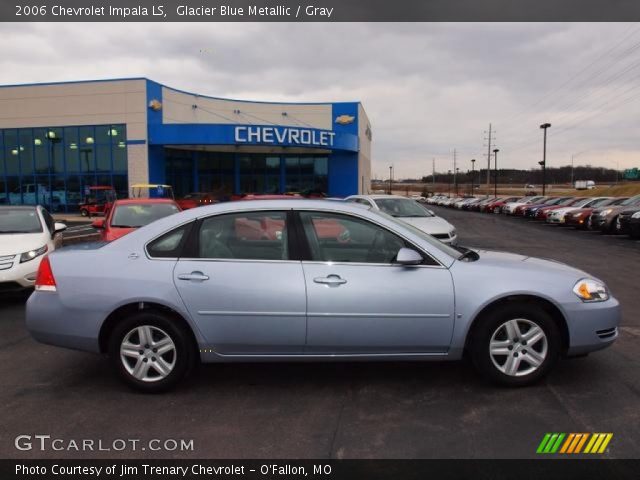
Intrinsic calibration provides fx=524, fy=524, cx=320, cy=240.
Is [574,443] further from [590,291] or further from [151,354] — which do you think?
[151,354]

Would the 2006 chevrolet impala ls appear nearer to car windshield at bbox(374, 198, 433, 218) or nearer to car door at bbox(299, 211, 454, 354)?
car door at bbox(299, 211, 454, 354)

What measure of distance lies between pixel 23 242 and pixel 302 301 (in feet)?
19.1

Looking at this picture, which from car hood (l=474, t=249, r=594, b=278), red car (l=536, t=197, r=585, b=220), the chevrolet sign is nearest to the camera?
car hood (l=474, t=249, r=594, b=278)

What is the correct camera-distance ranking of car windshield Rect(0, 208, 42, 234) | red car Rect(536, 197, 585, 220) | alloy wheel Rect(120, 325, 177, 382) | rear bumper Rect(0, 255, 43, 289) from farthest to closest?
red car Rect(536, 197, 585, 220)
car windshield Rect(0, 208, 42, 234)
rear bumper Rect(0, 255, 43, 289)
alloy wheel Rect(120, 325, 177, 382)

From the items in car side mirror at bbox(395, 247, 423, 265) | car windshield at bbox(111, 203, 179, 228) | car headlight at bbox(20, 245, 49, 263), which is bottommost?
car headlight at bbox(20, 245, 49, 263)

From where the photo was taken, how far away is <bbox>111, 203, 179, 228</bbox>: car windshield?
373 inches

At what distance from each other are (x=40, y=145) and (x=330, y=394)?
113 ft

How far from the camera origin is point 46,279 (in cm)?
429

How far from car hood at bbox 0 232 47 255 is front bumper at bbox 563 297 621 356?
7207mm

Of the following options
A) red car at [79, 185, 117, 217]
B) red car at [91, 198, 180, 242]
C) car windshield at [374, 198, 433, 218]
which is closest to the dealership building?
A: red car at [79, 185, 117, 217]

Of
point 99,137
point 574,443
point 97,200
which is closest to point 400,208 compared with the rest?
point 574,443

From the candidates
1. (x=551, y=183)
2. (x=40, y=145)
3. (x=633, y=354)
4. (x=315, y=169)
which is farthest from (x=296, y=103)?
(x=551, y=183)

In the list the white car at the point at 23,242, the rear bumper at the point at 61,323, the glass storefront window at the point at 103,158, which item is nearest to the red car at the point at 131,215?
the white car at the point at 23,242
